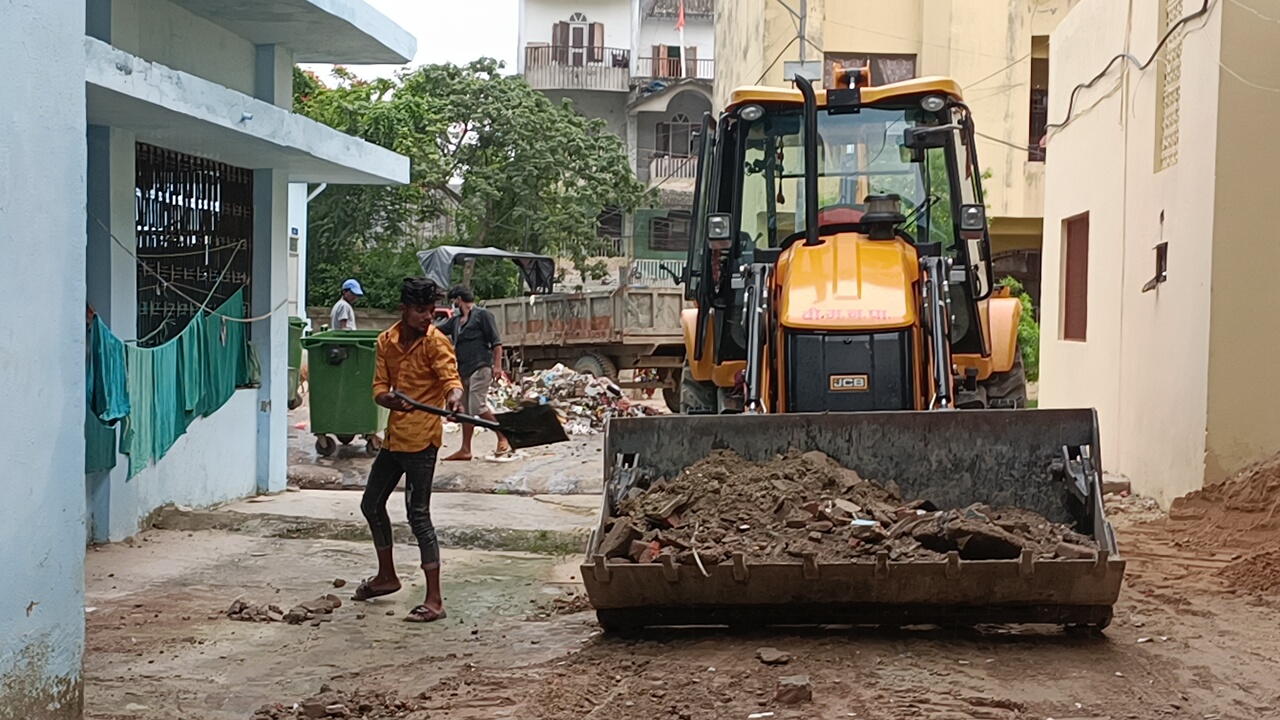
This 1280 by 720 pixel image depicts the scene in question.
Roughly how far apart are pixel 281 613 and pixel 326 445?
6.80 metres

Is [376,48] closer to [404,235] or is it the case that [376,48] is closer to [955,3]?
[955,3]

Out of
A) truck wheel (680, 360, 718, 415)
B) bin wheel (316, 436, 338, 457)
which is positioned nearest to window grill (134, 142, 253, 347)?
bin wheel (316, 436, 338, 457)

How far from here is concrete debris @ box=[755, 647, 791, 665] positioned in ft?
19.1

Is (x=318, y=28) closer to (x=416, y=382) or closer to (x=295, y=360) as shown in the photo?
(x=416, y=382)

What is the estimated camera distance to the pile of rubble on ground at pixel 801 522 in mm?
6016

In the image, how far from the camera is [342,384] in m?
13.2

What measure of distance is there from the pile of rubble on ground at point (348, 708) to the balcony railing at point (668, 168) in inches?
1401

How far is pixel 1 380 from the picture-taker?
4543mm

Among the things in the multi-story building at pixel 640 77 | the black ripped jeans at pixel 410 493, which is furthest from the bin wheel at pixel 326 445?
the multi-story building at pixel 640 77

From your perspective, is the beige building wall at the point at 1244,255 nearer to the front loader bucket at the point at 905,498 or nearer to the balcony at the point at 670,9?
the front loader bucket at the point at 905,498

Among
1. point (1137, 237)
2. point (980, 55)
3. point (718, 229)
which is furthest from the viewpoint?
point (980, 55)

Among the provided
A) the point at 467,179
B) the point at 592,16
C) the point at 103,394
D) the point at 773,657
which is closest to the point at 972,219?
the point at 773,657

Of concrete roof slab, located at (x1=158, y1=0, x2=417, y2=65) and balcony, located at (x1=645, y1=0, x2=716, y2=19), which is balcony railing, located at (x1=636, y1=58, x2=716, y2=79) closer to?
balcony, located at (x1=645, y1=0, x2=716, y2=19)

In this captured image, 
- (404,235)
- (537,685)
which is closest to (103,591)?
(537,685)
